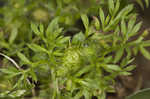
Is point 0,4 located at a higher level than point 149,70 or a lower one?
higher

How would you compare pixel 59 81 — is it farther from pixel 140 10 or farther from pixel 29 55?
pixel 140 10

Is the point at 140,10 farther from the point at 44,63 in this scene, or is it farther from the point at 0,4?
the point at 0,4

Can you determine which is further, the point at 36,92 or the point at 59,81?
the point at 36,92

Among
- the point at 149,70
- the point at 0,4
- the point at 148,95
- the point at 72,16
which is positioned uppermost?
the point at 0,4

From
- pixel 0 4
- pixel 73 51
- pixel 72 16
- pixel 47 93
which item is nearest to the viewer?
pixel 73 51

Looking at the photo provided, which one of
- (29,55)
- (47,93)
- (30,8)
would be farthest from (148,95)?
(30,8)

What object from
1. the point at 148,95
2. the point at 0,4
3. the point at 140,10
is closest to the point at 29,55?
the point at 0,4

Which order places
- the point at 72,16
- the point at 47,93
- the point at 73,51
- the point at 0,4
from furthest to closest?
1. the point at 0,4
2. the point at 72,16
3. the point at 47,93
4. the point at 73,51

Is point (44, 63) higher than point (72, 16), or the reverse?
point (72, 16)

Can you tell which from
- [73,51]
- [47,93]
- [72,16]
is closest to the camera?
[73,51]
